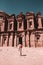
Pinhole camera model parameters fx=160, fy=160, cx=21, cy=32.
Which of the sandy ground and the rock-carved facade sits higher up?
the rock-carved facade

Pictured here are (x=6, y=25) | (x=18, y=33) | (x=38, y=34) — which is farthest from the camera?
(x=6, y=25)

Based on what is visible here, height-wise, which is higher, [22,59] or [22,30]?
[22,30]

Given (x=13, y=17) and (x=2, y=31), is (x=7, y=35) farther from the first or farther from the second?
(x=13, y=17)

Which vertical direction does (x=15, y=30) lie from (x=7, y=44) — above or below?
above

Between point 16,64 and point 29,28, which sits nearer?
point 16,64

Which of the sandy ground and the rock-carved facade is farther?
the rock-carved facade

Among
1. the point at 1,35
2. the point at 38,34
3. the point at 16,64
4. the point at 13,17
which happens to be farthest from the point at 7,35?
the point at 16,64

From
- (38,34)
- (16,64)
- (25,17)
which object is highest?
(25,17)

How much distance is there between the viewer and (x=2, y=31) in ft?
130

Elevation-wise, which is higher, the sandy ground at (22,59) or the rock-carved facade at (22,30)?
the rock-carved facade at (22,30)

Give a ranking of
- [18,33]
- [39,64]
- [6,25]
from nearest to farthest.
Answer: [39,64], [18,33], [6,25]

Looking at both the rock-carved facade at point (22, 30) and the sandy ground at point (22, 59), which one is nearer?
the sandy ground at point (22, 59)

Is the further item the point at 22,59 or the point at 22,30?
the point at 22,30

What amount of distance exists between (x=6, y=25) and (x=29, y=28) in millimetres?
7073
